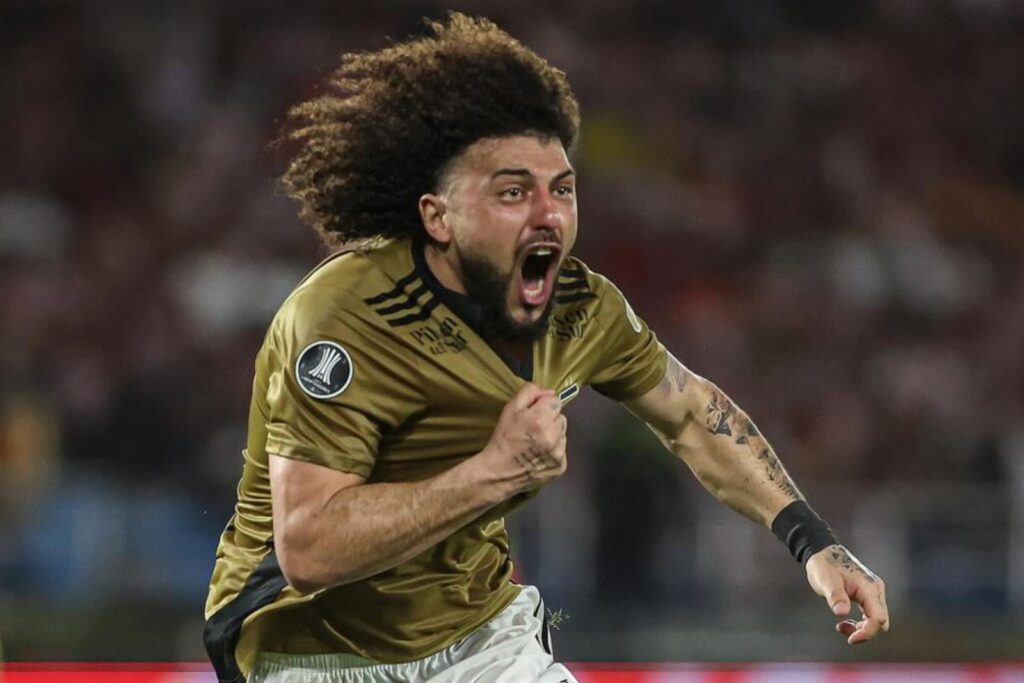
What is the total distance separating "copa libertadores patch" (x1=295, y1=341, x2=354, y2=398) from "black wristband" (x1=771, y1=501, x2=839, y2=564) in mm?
1100

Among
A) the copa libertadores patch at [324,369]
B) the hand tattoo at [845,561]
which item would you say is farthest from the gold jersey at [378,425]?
the hand tattoo at [845,561]

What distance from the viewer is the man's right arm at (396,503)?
112 inches

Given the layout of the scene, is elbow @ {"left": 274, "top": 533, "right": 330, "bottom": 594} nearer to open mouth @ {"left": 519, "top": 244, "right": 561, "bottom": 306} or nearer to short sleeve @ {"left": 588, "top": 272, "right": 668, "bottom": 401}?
open mouth @ {"left": 519, "top": 244, "right": 561, "bottom": 306}

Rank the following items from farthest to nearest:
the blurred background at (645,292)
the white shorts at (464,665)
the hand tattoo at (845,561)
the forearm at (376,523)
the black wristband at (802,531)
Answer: the blurred background at (645,292) < the black wristband at (802,531) < the hand tattoo at (845,561) < the white shorts at (464,665) < the forearm at (376,523)

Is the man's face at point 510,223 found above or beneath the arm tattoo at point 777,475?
above

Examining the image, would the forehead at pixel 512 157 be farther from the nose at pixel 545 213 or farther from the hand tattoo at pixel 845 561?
the hand tattoo at pixel 845 561

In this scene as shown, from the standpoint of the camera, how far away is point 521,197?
3.13 metres

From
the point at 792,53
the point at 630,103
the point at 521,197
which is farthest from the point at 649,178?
the point at 521,197

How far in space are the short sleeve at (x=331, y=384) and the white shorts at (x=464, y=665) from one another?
0.47 m

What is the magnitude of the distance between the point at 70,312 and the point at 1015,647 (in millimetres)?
5236

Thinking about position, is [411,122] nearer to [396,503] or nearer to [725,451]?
[396,503]

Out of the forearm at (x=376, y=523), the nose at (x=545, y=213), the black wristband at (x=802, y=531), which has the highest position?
the nose at (x=545, y=213)

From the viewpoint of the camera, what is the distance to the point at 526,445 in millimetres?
2865

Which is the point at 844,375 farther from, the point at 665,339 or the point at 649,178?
the point at 649,178
